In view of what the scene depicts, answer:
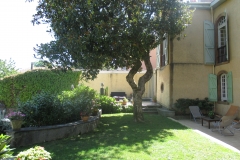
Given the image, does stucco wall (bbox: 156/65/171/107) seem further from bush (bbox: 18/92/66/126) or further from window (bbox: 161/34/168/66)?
bush (bbox: 18/92/66/126)

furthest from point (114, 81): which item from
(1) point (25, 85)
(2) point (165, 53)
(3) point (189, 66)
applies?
(3) point (189, 66)

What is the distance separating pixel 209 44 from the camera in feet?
41.5

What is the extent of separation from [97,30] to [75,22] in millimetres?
1149

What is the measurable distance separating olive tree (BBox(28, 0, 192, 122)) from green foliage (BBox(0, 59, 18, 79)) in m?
32.7

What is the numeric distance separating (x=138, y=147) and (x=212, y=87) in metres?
8.76

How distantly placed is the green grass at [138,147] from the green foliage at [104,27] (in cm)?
341

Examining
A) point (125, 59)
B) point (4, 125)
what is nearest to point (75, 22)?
point (125, 59)

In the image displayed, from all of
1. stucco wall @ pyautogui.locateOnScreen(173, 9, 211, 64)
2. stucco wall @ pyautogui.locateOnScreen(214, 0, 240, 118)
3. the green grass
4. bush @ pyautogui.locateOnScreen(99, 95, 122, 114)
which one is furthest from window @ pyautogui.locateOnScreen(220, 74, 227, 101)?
bush @ pyautogui.locateOnScreen(99, 95, 122, 114)

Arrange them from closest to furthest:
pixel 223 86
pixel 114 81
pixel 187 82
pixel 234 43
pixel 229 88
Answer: pixel 234 43 < pixel 229 88 < pixel 223 86 < pixel 187 82 < pixel 114 81

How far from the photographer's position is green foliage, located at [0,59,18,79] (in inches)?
1453

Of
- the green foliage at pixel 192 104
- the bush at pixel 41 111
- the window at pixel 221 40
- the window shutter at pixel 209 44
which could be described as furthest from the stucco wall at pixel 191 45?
the bush at pixel 41 111

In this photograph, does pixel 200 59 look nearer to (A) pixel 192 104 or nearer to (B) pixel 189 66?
(B) pixel 189 66

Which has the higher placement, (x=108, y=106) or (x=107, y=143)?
(x=108, y=106)

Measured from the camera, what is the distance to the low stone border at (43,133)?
247 inches
